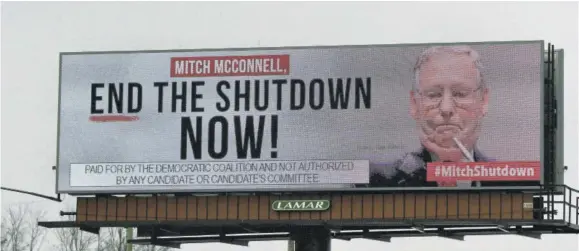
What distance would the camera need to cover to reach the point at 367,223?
58.7 metres

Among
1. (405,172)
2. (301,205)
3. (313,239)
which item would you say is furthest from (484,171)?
(313,239)

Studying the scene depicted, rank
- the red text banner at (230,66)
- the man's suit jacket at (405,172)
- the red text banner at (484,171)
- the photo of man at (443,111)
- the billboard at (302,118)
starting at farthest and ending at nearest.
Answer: the red text banner at (230,66), the man's suit jacket at (405,172), the photo of man at (443,111), the billboard at (302,118), the red text banner at (484,171)

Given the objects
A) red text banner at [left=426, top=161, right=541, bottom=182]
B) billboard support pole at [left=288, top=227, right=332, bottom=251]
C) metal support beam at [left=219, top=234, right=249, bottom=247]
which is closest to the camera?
red text banner at [left=426, top=161, right=541, bottom=182]

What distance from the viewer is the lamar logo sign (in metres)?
59.1

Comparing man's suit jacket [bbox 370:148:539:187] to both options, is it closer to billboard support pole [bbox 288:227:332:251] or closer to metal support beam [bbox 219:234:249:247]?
billboard support pole [bbox 288:227:332:251]

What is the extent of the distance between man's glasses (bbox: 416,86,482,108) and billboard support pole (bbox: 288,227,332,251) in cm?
472

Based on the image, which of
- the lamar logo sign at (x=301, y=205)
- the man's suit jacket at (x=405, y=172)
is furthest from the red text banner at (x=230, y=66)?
the man's suit jacket at (x=405, y=172)

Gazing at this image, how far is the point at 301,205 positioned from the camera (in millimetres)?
59281

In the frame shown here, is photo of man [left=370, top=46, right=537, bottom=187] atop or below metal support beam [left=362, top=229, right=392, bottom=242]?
→ atop

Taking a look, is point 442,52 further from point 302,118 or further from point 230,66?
point 230,66

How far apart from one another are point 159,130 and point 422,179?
7.56 metres

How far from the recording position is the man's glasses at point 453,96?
5822 cm

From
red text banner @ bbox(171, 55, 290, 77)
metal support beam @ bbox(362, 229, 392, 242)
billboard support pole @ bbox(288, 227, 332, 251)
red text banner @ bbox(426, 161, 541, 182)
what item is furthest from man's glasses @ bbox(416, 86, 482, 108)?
metal support beam @ bbox(362, 229, 392, 242)

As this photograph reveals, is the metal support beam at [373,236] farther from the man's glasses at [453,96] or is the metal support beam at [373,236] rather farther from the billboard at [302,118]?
the man's glasses at [453,96]
